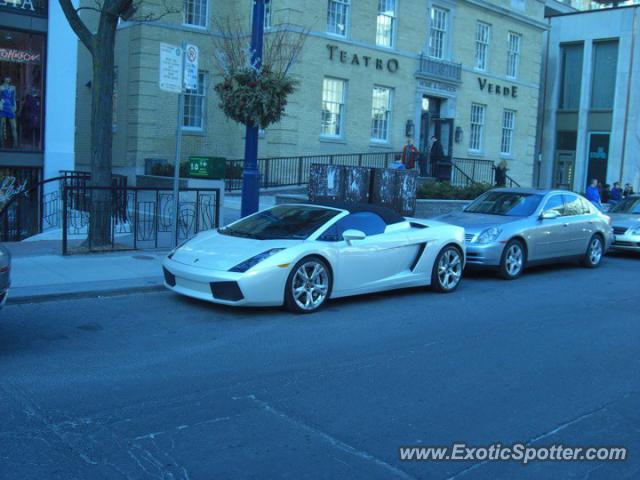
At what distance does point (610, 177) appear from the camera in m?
35.9

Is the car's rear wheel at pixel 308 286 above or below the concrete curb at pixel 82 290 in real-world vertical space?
above

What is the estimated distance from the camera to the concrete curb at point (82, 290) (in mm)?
8758

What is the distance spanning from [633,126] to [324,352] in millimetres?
32926

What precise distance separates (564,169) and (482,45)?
36.2 feet

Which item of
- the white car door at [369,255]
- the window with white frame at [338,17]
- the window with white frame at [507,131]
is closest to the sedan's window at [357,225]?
the white car door at [369,255]

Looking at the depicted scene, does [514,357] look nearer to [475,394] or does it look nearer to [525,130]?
[475,394]

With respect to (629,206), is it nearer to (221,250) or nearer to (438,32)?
(221,250)

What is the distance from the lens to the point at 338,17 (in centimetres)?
2438

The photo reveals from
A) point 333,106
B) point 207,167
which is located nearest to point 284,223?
point 207,167

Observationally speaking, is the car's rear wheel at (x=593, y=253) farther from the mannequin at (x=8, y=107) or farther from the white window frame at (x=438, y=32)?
the white window frame at (x=438, y=32)

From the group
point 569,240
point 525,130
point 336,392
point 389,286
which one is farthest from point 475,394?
point 525,130

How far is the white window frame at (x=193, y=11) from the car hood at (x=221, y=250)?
16618 millimetres

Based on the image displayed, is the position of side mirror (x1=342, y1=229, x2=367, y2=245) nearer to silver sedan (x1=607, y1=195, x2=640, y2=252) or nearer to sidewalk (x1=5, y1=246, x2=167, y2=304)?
sidewalk (x1=5, y1=246, x2=167, y2=304)

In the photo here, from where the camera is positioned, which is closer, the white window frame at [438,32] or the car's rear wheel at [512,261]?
the car's rear wheel at [512,261]
